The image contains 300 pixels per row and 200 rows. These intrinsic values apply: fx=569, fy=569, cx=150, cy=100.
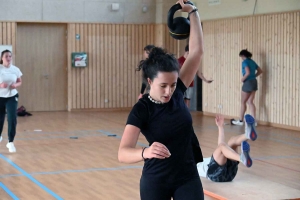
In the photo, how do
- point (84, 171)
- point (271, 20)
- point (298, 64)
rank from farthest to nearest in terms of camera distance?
1. point (271, 20)
2. point (298, 64)
3. point (84, 171)

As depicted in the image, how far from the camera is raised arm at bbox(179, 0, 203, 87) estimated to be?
3447mm

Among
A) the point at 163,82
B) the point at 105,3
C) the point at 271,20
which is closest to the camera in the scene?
the point at 163,82

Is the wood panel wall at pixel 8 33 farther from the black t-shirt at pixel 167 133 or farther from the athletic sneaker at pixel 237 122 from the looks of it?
the black t-shirt at pixel 167 133

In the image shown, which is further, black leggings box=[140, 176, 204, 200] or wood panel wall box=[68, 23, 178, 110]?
wood panel wall box=[68, 23, 178, 110]

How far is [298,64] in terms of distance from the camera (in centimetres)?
1299

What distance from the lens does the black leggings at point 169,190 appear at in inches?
125

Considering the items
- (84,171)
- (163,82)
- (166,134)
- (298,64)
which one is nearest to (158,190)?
(166,134)

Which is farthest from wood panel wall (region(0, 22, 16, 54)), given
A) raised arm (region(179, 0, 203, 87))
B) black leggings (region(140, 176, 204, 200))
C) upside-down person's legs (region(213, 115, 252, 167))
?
black leggings (region(140, 176, 204, 200))

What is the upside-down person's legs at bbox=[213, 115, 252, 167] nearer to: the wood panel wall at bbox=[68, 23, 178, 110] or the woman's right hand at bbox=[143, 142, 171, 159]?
the woman's right hand at bbox=[143, 142, 171, 159]

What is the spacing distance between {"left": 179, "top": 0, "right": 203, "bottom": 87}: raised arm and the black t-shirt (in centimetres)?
28

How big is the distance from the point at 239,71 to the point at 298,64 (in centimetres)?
236

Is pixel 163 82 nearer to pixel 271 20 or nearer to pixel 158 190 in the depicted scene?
pixel 158 190

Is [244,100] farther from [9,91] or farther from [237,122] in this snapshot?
[9,91]

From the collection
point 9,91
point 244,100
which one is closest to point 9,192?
point 9,91
